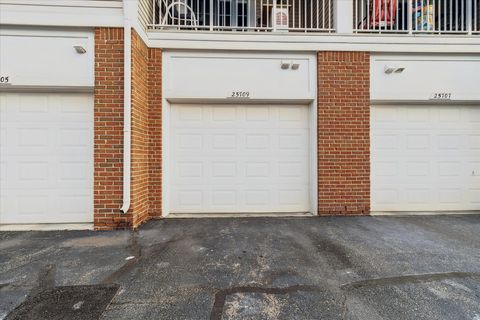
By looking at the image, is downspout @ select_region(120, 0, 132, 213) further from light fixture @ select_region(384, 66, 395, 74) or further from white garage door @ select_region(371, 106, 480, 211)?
light fixture @ select_region(384, 66, 395, 74)

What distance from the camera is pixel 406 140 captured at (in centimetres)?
538

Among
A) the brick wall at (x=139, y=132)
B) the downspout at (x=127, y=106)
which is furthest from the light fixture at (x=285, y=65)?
Answer: the downspout at (x=127, y=106)

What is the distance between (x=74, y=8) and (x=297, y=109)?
15.0 ft

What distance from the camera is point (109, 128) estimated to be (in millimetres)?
4277

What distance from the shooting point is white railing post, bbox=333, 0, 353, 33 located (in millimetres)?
5105

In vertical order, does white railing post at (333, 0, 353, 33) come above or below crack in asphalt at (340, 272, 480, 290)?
above

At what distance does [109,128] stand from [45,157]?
1361 millimetres

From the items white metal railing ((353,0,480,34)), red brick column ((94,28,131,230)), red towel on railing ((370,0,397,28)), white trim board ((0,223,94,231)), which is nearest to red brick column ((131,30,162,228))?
red brick column ((94,28,131,230))

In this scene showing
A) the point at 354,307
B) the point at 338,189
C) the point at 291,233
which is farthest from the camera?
the point at 338,189

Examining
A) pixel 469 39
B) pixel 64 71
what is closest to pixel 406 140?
pixel 469 39

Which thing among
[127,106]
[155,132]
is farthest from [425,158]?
[127,106]

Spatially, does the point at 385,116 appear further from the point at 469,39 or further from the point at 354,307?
the point at 354,307

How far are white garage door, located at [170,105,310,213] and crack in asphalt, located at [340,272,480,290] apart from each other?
9.03 feet

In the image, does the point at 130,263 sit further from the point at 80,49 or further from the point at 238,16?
the point at 238,16
